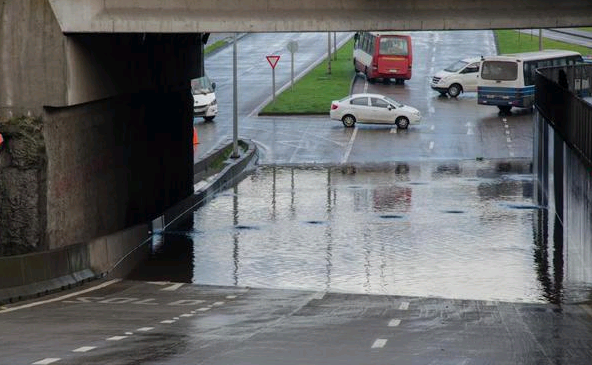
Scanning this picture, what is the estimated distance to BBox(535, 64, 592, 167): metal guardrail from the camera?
96.8ft

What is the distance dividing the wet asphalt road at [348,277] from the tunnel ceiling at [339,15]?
503 cm

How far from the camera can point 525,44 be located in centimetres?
8625

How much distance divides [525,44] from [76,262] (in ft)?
203

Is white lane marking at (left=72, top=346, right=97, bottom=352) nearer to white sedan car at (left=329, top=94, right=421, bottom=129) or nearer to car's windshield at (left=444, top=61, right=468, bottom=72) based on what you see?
white sedan car at (left=329, top=94, right=421, bottom=129)

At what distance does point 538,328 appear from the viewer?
22.7 m

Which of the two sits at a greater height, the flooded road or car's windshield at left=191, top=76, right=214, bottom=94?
car's windshield at left=191, top=76, right=214, bottom=94

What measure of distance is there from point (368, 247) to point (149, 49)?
7.08 m

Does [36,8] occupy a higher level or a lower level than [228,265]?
higher

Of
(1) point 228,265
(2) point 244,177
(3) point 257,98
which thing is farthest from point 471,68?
(1) point 228,265

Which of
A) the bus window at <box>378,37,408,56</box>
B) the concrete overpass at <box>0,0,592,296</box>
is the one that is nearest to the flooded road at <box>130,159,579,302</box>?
the concrete overpass at <box>0,0,592,296</box>

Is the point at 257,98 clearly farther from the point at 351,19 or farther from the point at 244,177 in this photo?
the point at 351,19

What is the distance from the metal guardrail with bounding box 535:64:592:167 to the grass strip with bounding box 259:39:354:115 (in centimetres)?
1578

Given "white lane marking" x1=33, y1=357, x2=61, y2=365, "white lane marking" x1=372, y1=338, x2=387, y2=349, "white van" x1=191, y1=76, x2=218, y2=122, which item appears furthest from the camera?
"white van" x1=191, y1=76, x2=218, y2=122

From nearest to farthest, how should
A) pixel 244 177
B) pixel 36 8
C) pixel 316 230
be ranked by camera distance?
pixel 36 8 < pixel 316 230 < pixel 244 177
